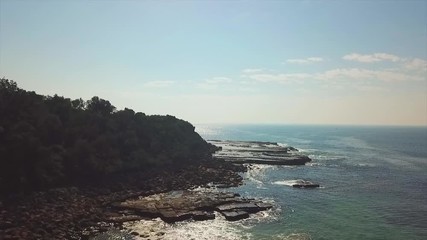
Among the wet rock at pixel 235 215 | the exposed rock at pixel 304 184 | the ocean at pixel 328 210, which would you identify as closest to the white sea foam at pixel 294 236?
the ocean at pixel 328 210

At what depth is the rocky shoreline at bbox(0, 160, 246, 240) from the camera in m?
43.6

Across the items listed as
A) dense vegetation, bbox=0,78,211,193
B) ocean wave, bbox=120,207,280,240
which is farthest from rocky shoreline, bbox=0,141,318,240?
dense vegetation, bbox=0,78,211,193

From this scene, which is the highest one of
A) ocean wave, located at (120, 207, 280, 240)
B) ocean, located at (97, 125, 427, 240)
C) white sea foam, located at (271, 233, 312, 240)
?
ocean, located at (97, 125, 427, 240)

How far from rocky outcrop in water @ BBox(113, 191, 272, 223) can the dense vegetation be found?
1684cm

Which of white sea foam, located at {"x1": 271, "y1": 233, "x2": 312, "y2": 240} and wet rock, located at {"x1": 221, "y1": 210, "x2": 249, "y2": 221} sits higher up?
wet rock, located at {"x1": 221, "y1": 210, "x2": 249, "y2": 221}

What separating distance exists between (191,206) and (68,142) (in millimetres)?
34694

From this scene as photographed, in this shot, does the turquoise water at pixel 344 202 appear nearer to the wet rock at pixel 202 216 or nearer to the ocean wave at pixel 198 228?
the ocean wave at pixel 198 228

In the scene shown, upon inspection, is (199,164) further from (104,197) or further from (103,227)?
(103,227)

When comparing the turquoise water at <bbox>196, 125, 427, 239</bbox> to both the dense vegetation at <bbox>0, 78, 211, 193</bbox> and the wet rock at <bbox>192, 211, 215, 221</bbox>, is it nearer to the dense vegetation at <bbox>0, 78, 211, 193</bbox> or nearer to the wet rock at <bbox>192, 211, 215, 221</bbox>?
the wet rock at <bbox>192, 211, 215, 221</bbox>

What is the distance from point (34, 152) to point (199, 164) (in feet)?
156

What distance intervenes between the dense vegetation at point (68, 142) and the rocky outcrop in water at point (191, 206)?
16.8 meters

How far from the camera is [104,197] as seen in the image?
59781 millimetres

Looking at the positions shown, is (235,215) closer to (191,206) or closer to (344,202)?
(191,206)

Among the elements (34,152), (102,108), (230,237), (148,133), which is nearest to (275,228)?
(230,237)
